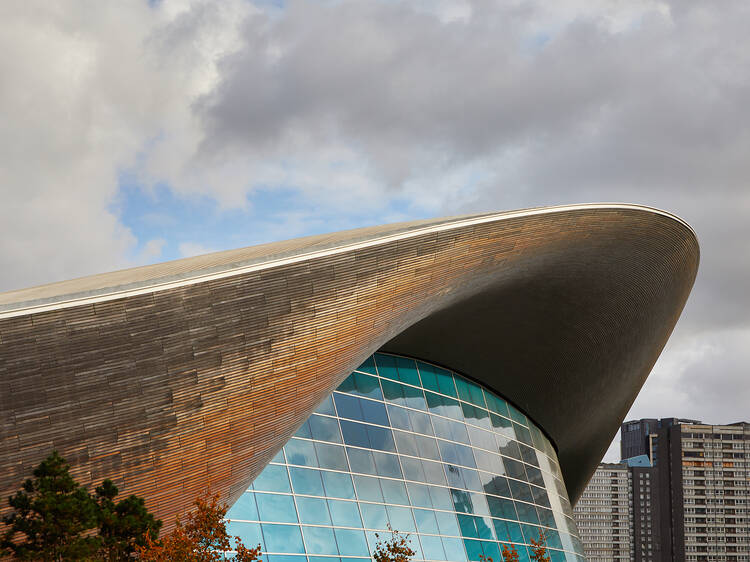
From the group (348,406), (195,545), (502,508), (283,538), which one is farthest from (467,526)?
(195,545)

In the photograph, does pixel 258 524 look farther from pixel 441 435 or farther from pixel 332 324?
pixel 441 435

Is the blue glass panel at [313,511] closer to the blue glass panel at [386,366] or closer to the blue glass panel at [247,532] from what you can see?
the blue glass panel at [247,532]

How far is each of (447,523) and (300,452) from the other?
5.95 metres

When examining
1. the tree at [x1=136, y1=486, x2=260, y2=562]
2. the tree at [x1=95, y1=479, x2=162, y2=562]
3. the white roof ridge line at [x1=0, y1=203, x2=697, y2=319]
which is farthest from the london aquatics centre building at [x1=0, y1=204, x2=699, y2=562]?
the tree at [x1=136, y1=486, x2=260, y2=562]

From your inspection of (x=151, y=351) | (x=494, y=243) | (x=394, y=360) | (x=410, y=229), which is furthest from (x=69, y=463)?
(x=394, y=360)

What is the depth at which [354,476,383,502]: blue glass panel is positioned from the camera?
22234 millimetres

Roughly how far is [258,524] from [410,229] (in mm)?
7737

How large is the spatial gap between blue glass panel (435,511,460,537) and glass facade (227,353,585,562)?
0.12 ft

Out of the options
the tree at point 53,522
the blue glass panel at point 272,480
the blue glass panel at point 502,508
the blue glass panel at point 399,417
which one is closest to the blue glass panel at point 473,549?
the blue glass panel at point 502,508

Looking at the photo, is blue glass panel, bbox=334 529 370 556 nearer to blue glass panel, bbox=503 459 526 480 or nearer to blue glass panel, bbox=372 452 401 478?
blue glass panel, bbox=372 452 401 478

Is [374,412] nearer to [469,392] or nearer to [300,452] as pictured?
[300,452]

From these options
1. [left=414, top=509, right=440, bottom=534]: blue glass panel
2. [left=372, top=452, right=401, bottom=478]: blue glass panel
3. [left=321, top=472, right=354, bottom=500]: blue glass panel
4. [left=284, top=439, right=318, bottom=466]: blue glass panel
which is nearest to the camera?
[left=284, top=439, right=318, bottom=466]: blue glass panel

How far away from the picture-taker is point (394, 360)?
26.6 metres

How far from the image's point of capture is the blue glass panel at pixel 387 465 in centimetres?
2334
